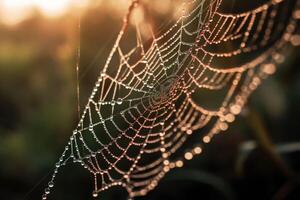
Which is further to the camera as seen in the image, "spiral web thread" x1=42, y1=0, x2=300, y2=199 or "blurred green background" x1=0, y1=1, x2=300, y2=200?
"blurred green background" x1=0, y1=1, x2=300, y2=200

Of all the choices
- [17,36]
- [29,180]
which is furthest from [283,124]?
[17,36]

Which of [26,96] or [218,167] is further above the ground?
[26,96]

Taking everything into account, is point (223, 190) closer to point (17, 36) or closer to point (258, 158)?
point (258, 158)

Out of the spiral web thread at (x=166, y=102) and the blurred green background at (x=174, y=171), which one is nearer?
the spiral web thread at (x=166, y=102)

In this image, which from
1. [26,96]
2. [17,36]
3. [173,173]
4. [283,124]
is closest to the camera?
[173,173]

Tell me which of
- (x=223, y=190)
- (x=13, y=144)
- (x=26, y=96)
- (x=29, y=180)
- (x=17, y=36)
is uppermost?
(x=17, y=36)

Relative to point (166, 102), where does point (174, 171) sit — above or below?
above

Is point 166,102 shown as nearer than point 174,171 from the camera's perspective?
Yes

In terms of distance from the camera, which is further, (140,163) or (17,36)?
(17,36)
